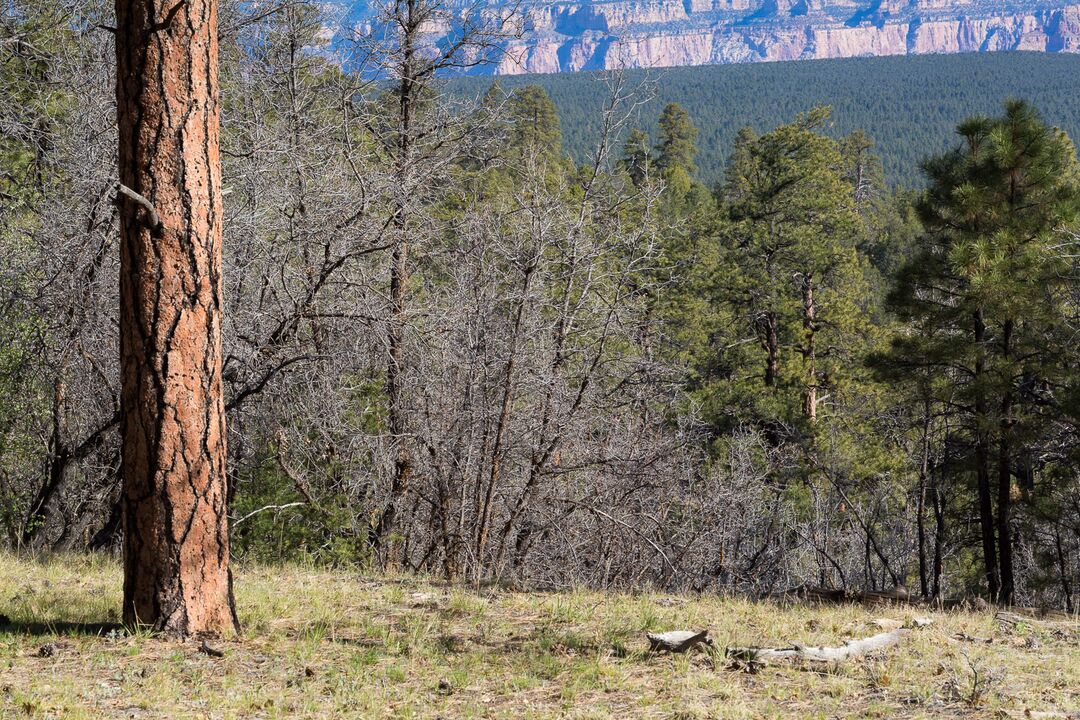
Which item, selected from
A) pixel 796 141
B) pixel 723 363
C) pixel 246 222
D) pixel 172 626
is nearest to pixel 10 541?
pixel 246 222

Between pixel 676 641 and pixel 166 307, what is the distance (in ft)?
9.84

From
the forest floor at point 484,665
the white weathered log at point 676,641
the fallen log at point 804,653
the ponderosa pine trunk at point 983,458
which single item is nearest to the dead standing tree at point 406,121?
the forest floor at point 484,665

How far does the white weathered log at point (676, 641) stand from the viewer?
4980 millimetres

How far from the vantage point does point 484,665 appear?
4.73 metres

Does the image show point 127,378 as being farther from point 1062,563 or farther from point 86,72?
point 1062,563

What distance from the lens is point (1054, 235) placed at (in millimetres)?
12617

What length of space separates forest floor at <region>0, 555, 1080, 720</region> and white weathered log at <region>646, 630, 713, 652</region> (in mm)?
71

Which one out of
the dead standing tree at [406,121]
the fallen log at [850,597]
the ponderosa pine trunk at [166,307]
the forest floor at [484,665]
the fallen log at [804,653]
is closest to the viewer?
the forest floor at [484,665]

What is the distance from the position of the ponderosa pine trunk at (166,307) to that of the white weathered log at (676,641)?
2.25m

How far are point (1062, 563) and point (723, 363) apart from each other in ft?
39.8

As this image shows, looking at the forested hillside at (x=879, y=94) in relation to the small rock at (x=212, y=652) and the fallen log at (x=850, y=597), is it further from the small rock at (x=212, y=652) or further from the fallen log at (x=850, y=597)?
the small rock at (x=212, y=652)

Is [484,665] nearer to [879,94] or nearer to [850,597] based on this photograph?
[850,597]

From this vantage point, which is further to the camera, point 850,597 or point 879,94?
point 879,94

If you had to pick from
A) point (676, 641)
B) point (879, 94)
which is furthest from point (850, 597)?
point (879, 94)
